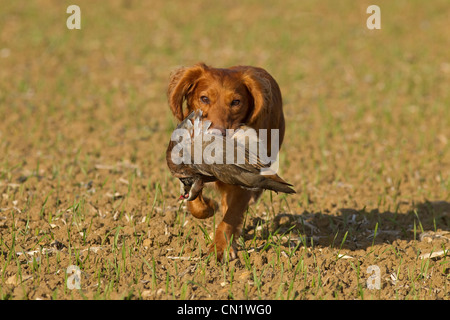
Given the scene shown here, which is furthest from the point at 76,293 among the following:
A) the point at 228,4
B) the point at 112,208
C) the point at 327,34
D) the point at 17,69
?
the point at 228,4

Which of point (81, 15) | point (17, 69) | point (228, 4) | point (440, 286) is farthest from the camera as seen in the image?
point (228, 4)

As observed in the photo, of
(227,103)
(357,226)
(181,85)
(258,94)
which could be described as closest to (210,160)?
(227,103)

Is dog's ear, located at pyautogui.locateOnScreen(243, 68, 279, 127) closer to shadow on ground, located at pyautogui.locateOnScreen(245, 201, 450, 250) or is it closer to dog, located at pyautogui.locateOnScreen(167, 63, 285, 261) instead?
dog, located at pyautogui.locateOnScreen(167, 63, 285, 261)

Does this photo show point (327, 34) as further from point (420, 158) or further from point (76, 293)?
point (76, 293)

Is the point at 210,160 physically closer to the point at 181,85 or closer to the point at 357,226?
the point at 181,85

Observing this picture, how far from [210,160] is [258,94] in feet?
2.78

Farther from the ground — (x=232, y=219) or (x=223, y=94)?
(x=223, y=94)

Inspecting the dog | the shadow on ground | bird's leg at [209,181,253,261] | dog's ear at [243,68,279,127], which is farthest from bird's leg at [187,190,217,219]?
dog's ear at [243,68,279,127]

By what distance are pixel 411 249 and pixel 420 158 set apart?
112 inches

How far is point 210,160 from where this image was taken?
4023 millimetres

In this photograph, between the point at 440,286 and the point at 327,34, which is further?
the point at 327,34

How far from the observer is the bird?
403 cm

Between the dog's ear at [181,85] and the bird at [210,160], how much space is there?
0.45m

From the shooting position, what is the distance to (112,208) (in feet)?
18.5
